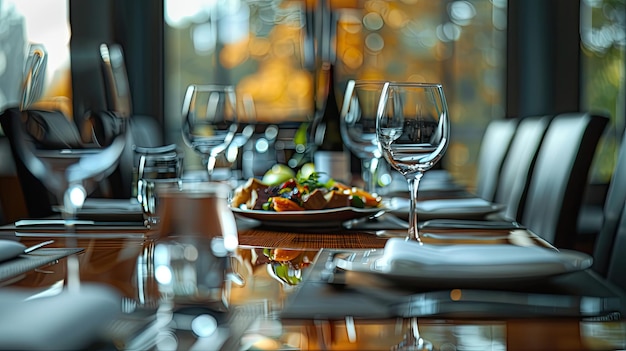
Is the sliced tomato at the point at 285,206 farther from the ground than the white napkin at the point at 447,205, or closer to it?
farther from the ground

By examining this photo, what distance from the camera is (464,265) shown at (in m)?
0.71

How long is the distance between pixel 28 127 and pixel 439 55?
18.1ft

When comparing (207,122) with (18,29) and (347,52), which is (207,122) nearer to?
(18,29)

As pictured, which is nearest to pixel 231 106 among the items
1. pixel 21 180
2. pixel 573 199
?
pixel 21 180

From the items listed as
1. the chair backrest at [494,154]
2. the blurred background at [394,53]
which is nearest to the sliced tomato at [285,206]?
the chair backrest at [494,154]

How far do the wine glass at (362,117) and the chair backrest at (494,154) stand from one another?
1327 mm

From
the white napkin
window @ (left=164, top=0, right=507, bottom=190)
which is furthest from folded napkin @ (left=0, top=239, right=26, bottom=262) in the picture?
window @ (left=164, top=0, right=507, bottom=190)

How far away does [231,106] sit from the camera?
151 cm

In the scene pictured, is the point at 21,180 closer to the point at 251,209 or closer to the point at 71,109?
the point at 251,209

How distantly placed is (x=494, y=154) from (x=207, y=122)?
1.92 meters

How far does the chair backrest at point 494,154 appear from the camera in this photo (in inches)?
116

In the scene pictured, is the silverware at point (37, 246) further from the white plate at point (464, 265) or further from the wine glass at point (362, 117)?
the wine glass at point (362, 117)

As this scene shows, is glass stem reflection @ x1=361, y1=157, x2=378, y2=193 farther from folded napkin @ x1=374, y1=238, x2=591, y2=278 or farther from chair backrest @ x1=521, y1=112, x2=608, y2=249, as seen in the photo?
folded napkin @ x1=374, y1=238, x2=591, y2=278

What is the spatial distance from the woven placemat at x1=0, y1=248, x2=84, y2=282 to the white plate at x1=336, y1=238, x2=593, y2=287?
0.29 meters
